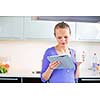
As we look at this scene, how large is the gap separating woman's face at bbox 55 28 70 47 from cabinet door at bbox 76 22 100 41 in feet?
0.89

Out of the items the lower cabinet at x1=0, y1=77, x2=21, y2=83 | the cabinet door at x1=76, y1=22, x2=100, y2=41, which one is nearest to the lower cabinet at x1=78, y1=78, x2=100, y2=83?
the cabinet door at x1=76, y1=22, x2=100, y2=41

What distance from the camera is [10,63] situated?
7.73ft

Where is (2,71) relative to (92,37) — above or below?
below

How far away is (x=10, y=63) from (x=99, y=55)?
100 centimetres

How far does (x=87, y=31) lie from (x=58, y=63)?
598 millimetres

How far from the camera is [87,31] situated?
6.74ft

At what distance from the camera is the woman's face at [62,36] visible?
5.47ft

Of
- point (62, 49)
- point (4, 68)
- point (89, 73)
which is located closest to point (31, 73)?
point (4, 68)

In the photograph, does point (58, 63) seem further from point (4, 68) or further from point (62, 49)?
point (4, 68)

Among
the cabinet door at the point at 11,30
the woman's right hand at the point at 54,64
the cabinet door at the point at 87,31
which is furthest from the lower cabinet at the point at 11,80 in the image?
the cabinet door at the point at 87,31
